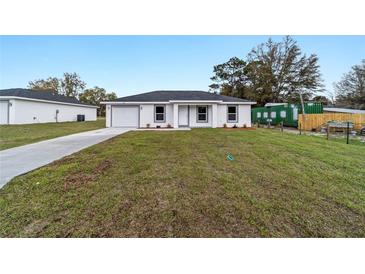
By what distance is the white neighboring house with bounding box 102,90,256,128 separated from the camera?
663 inches

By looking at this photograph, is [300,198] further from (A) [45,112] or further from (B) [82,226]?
(A) [45,112]

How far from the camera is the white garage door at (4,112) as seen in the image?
1783 cm

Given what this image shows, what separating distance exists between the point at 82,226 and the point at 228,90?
127 ft

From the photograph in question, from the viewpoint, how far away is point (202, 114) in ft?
56.6

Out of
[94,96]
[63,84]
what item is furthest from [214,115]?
[63,84]

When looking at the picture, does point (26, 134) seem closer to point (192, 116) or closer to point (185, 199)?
point (192, 116)

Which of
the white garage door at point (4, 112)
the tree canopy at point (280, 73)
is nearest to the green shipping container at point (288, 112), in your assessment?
the tree canopy at point (280, 73)

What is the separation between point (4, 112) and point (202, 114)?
18.2 metres

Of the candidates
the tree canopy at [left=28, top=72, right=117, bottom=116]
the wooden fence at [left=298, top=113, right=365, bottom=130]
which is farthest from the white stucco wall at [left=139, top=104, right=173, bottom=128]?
the tree canopy at [left=28, top=72, right=117, bottom=116]

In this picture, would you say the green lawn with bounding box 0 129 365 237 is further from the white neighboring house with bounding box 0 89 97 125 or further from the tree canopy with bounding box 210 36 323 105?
the tree canopy with bounding box 210 36 323 105
